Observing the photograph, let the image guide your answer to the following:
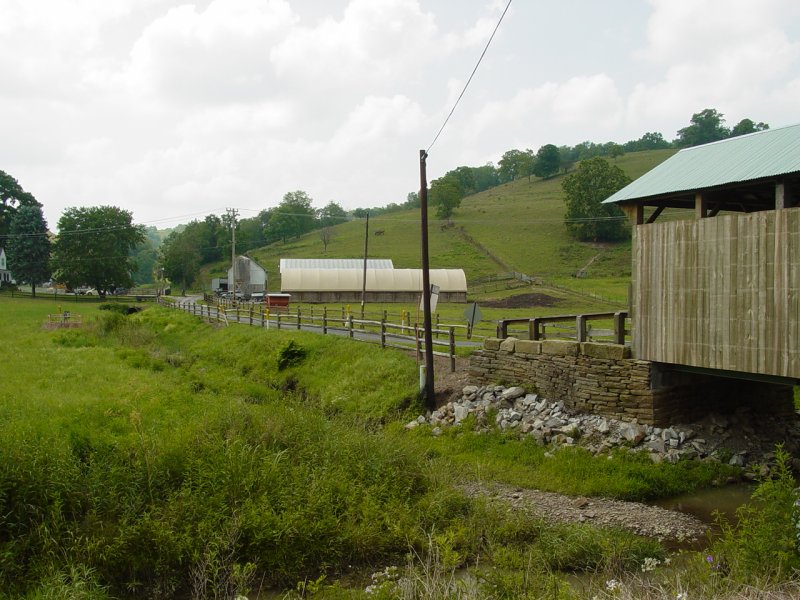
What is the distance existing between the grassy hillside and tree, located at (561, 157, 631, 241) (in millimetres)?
1689

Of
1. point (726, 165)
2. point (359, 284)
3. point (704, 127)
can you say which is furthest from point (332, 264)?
point (704, 127)

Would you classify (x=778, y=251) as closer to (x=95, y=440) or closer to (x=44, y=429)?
(x=95, y=440)

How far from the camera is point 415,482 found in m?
10.1

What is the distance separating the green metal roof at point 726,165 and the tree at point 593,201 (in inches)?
2256

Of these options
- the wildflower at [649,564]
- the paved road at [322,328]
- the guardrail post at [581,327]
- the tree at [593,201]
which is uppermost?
the tree at [593,201]

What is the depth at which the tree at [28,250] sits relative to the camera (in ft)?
220

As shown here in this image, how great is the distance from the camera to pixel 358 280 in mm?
59594

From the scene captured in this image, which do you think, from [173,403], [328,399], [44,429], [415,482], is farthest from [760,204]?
[44,429]

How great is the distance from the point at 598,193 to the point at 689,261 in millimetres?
62895

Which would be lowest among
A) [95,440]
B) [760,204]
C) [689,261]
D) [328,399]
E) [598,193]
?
[328,399]

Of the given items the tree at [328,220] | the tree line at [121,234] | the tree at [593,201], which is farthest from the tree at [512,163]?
the tree at [593,201]

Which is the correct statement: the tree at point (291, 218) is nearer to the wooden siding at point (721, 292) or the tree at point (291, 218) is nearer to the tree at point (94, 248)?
the tree at point (94, 248)

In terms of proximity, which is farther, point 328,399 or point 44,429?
point 328,399

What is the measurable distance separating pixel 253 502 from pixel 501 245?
68.0 metres
